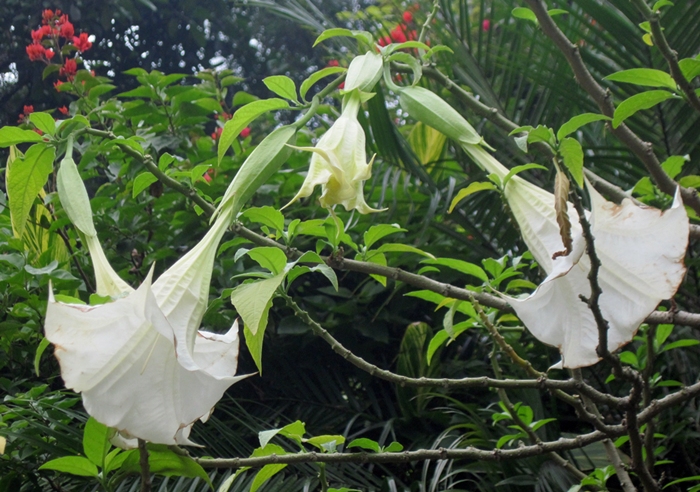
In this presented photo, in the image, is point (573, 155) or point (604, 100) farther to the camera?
point (604, 100)

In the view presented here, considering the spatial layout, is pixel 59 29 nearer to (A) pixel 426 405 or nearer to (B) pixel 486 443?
(A) pixel 426 405

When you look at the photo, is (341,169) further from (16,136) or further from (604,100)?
(604,100)

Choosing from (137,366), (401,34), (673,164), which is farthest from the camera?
(401,34)

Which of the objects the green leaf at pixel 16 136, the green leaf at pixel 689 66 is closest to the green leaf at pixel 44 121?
the green leaf at pixel 16 136

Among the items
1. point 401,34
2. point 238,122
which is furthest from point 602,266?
point 401,34

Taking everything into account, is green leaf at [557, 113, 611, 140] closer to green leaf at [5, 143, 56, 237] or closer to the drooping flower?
the drooping flower

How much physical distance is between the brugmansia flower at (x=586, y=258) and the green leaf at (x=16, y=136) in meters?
0.29

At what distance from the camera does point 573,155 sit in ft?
1.34

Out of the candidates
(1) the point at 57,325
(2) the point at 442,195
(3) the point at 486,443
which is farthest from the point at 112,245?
(1) the point at 57,325

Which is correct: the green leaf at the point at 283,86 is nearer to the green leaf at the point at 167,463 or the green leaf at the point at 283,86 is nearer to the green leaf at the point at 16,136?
the green leaf at the point at 16,136

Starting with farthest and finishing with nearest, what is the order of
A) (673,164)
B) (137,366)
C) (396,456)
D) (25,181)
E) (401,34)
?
(401,34) → (673,164) → (396,456) → (25,181) → (137,366)

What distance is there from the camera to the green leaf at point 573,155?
15.9 inches

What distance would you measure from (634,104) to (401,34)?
1200 mm

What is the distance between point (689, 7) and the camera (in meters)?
1.08
